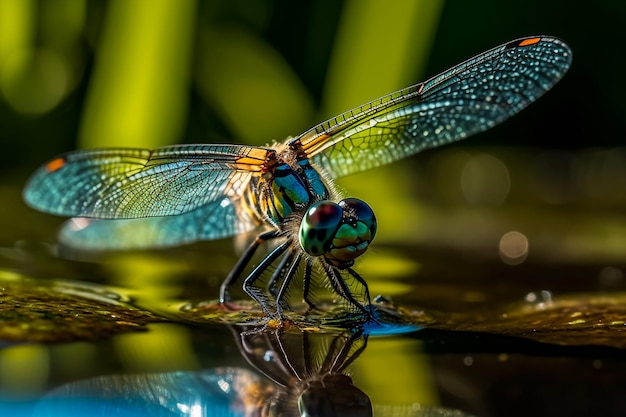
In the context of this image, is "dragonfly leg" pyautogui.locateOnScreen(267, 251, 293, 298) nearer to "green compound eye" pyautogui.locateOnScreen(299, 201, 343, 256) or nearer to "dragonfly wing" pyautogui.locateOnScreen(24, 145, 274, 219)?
"dragonfly wing" pyautogui.locateOnScreen(24, 145, 274, 219)

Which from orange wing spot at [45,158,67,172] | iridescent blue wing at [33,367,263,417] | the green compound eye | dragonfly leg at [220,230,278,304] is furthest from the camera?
orange wing spot at [45,158,67,172]

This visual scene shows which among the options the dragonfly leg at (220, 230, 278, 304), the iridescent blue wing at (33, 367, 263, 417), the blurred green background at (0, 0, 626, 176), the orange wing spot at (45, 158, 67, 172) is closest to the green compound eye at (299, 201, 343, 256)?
the dragonfly leg at (220, 230, 278, 304)

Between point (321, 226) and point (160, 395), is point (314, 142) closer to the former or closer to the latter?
point (321, 226)

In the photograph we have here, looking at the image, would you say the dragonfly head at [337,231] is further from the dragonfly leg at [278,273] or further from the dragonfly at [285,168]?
the dragonfly leg at [278,273]

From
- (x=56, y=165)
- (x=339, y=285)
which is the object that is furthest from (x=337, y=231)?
(x=56, y=165)

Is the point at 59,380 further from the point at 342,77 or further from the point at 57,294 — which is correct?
the point at 342,77

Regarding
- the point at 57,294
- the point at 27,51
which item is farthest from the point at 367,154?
the point at 27,51

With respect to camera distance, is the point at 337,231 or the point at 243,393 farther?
the point at 337,231

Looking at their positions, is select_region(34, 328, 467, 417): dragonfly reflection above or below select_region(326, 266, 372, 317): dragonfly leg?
below
